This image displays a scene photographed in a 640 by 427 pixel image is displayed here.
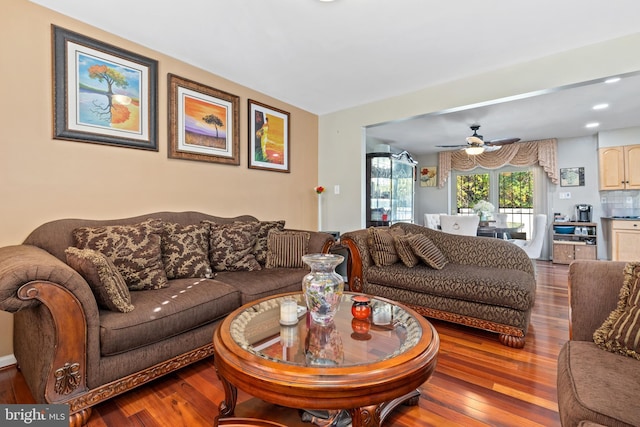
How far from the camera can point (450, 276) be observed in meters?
2.55

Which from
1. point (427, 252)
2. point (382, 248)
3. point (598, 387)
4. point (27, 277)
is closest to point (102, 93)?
point (27, 277)

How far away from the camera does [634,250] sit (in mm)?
4812

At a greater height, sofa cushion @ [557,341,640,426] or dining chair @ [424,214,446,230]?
dining chair @ [424,214,446,230]

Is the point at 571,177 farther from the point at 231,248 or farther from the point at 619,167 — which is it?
the point at 231,248

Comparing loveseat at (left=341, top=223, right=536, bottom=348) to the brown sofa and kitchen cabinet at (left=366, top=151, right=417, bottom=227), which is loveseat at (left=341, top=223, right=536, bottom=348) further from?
kitchen cabinet at (left=366, top=151, right=417, bottom=227)

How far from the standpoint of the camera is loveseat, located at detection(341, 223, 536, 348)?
2268 millimetres

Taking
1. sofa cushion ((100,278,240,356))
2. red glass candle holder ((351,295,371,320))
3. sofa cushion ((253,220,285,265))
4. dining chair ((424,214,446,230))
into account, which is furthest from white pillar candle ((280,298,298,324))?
dining chair ((424,214,446,230))

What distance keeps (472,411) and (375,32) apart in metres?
2.59

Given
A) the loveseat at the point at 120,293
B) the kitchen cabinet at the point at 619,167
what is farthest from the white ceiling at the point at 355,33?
the kitchen cabinet at the point at 619,167

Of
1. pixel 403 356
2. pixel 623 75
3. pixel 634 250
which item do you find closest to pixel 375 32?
pixel 623 75

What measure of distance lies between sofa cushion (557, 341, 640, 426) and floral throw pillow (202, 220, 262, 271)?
2174 millimetres

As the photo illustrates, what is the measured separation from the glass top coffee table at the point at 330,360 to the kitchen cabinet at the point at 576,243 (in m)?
5.54

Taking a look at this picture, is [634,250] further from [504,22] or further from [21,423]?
[21,423]

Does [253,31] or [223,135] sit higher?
[253,31]
